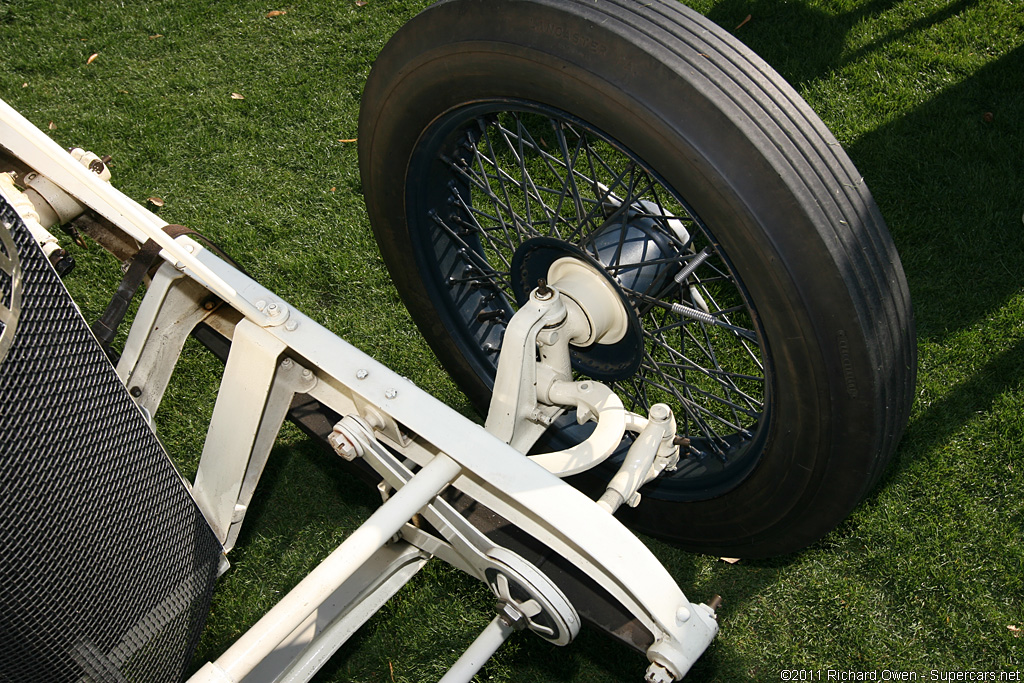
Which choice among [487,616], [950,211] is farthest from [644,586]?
[950,211]

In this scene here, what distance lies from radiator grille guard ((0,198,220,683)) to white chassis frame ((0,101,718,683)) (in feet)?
0.95

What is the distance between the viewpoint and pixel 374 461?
2.10 metres

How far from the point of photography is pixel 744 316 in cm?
360

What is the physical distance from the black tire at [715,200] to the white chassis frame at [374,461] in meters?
0.34

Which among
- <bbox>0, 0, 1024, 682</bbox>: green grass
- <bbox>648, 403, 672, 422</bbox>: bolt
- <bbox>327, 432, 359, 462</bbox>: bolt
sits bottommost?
<bbox>0, 0, 1024, 682</bbox>: green grass

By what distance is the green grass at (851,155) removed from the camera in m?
2.79

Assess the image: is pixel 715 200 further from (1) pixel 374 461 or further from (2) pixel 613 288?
(1) pixel 374 461

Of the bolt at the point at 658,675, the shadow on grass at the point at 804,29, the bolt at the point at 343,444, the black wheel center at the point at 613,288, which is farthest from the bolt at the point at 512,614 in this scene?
the shadow on grass at the point at 804,29

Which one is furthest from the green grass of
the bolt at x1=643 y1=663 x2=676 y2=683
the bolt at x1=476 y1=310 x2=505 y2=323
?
the bolt at x1=643 y1=663 x2=676 y2=683

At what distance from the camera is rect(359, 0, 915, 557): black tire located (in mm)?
1835

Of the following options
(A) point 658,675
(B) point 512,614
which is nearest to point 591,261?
(B) point 512,614

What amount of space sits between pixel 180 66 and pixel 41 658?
153 inches

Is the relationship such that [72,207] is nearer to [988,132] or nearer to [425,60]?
[425,60]

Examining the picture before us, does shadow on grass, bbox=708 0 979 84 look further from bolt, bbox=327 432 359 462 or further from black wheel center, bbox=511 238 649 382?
bolt, bbox=327 432 359 462
